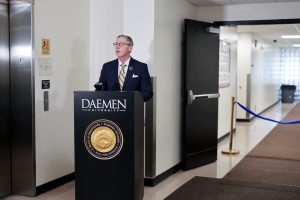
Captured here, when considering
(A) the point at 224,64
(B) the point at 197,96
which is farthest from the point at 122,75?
(A) the point at 224,64

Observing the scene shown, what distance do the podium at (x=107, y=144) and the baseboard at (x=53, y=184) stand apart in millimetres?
1169

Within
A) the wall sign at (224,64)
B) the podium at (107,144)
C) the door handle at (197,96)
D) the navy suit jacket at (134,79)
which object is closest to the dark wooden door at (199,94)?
the door handle at (197,96)

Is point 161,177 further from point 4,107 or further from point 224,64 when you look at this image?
point 224,64

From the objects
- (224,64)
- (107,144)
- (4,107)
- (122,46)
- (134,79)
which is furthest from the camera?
(224,64)

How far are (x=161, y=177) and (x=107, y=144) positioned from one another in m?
1.91

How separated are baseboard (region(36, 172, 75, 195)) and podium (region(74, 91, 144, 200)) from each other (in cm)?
117

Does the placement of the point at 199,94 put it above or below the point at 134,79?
below

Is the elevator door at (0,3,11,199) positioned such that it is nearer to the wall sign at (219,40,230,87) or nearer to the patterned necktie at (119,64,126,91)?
the patterned necktie at (119,64,126,91)

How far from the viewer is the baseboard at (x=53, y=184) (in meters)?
4.55

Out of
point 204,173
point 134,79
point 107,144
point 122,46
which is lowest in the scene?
point 204,173

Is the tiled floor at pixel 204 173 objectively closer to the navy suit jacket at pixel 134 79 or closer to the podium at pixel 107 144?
the podium at pixel 107 144

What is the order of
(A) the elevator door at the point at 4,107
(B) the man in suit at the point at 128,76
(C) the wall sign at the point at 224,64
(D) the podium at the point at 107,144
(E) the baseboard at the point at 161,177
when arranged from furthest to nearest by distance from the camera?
(C) the wall sign at the point at 224,64 < (E) the baseboard at the point at 161,177 < (A) the elevator door at the point at 4,107 < (B) the man in suit at the point at 128,76 < (D) the podium at the point at 107,144

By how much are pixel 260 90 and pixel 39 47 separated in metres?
10.5

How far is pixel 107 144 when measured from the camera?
343 cm
